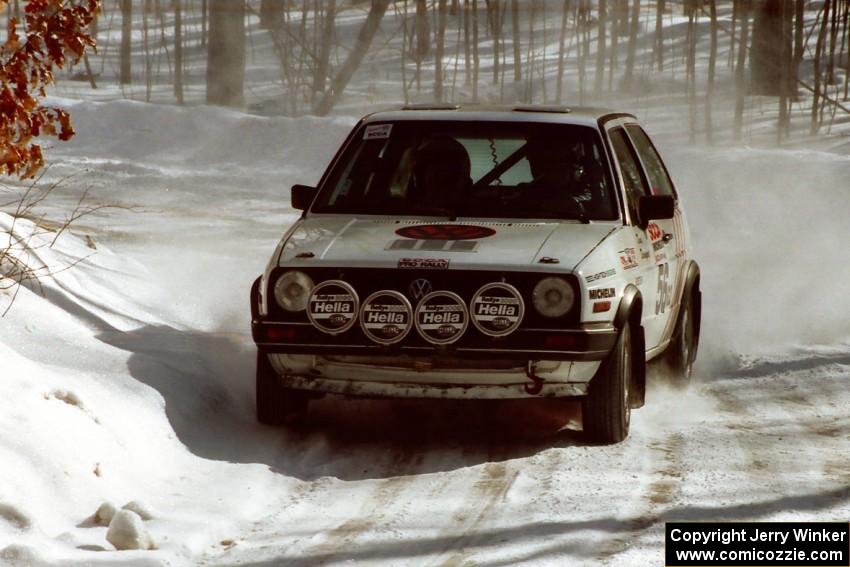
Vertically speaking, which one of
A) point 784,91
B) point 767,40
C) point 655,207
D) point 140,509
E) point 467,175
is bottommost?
point 784,91

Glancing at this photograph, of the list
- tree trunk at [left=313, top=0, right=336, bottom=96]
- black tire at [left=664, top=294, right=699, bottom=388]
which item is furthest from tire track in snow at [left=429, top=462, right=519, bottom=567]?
tree trunk at [left=313, top=0, right=336, bottom=96]

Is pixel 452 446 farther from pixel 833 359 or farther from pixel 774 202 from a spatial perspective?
pixel 774 202

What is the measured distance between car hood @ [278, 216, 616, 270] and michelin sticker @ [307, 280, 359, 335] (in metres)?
0.12

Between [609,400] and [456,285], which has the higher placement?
[456,285]

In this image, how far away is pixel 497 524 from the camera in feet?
18.9

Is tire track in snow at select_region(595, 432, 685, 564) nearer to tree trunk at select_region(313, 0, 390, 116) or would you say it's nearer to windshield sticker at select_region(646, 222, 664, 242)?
windshield sticker at select_region(646, 222, 664, 242)

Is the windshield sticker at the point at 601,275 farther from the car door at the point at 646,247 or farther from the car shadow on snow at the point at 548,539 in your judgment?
the car shadow on snow at the point at 548,539

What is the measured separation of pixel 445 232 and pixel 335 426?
116cm

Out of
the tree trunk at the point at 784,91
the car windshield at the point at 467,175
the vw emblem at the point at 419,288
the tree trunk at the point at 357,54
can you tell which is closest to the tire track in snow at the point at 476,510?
the vw emblem at the point at 419,288

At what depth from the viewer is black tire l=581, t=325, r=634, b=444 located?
23.1 feet

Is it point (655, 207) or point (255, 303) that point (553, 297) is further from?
point (255, 303)

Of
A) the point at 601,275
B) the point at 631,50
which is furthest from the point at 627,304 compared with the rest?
the point at 631,50

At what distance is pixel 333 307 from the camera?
22.6ft

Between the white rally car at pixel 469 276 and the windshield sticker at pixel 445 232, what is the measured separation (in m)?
0.02
